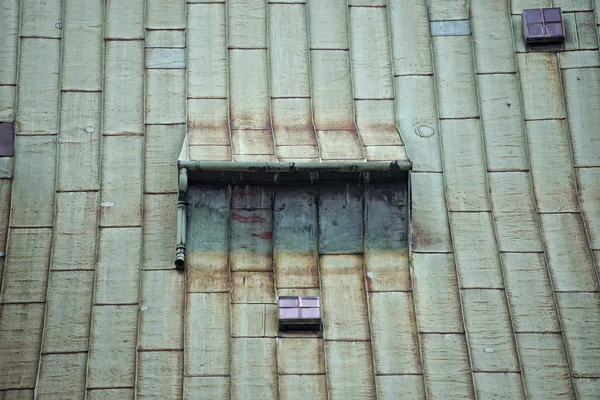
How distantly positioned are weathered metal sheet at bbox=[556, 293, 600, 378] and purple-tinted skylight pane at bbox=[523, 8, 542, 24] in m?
7.06

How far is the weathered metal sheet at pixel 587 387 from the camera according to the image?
24.5 m

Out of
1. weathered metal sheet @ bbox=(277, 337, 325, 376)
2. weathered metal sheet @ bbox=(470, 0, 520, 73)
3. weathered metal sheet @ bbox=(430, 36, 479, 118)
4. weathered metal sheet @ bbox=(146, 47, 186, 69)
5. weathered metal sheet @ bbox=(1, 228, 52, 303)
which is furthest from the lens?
weathered metal sheet @ bbox=(470, 0, 520, 73)

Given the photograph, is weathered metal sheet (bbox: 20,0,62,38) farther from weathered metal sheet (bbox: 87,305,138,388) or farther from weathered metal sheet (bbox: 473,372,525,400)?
weathered metal sheet (bbox: 473,372,525,400)

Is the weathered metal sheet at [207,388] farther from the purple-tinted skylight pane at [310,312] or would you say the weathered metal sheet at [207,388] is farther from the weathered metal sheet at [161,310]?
the purple-tinted skylight pane at [310,312]

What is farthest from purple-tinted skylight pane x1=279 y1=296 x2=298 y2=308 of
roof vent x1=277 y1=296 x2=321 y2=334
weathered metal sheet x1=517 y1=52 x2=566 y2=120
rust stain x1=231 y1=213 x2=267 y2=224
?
weathered metal sheet x1=517 y1=52 x2=566 y2=120

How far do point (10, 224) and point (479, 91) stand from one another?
1075 cm

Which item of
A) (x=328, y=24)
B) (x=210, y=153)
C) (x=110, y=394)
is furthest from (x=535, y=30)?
(x=110, y=394)

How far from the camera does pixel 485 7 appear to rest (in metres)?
30.0

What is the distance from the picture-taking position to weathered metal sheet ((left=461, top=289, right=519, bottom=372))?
25.0 m

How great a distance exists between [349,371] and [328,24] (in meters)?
8.88

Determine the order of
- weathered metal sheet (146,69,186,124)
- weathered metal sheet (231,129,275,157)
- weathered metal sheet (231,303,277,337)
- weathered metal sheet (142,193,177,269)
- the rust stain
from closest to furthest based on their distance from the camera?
weathered metal sheet (231,303,277,337)
weathered metal sheet (142,193,177,269)
the rust stain
weathered metal sheet (231,129,275,157)
weathered metal sheet (146,69,186,124)

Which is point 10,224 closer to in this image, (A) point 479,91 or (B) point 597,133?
(A) point 479,91

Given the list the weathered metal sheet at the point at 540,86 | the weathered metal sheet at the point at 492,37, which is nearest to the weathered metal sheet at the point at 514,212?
the weathered metal sheet at the point at 540,86

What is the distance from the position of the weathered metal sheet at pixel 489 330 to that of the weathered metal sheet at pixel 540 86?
4718mm
